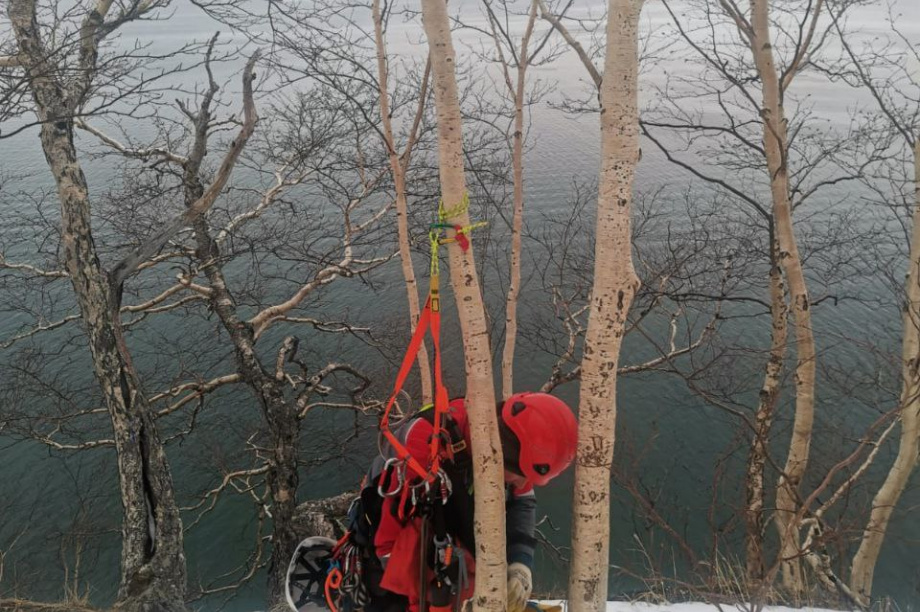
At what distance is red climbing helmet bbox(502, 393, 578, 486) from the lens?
9.08 ft

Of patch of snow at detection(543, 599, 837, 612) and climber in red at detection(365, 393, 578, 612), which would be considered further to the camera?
patch of snow at detection(543, 599, 837, 612)

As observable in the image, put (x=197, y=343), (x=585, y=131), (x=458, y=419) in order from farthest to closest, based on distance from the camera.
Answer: (x=585, y=131) < (x=197, y=343) < (x=458, y=419)

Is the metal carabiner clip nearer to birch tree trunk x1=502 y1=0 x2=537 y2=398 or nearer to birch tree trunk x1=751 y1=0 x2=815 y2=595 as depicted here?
birch tree trunk x1=502 y1=0 x2=537 y2=398

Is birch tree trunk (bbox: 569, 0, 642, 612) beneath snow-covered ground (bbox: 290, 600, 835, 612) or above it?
above

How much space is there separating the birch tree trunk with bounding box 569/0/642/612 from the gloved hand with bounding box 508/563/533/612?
260 millimetres

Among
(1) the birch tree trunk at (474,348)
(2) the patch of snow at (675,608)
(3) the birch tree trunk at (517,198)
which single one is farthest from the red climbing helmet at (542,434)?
(2) the patch of snow at (675,608)

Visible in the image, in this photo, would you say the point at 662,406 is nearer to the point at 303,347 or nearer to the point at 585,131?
the point at 303,347

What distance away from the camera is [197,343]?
11.7 m

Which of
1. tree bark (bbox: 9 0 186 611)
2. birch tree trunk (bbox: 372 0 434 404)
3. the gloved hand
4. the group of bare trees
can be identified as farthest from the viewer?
birch tree trunk (bbox: 372 0 434 404)

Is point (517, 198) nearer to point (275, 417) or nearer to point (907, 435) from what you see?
point (275, 417)

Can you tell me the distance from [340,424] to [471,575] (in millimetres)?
10844

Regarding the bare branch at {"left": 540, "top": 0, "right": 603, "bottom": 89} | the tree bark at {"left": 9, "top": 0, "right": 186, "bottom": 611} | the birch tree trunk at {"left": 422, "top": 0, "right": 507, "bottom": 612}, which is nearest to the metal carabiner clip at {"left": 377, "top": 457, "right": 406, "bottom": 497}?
the birch tree trunk at {"left": 422, "top": 0, "right": 507, "bottom": 612}

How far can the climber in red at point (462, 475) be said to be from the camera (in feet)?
9.15

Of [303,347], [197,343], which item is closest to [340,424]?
[303,347]
